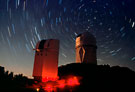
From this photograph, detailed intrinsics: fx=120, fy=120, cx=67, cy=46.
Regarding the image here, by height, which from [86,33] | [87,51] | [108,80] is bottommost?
[108,80]

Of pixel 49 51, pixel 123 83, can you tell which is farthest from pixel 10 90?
pixel 123 83

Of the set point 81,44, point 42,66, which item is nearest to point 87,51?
point 81,44

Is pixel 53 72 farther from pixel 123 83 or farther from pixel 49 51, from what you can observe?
pixel 123 83

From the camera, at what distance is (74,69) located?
131 feet

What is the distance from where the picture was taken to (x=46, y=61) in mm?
24156

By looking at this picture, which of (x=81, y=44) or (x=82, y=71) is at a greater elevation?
(x=81, y=44)

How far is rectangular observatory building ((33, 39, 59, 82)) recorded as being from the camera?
2369 centimetres

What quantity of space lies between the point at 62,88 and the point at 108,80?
13.3 meters

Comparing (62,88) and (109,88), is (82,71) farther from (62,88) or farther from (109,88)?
(62,88)

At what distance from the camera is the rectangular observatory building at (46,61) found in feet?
77.7

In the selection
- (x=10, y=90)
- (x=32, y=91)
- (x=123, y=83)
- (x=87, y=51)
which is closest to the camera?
(x=10, y=90)

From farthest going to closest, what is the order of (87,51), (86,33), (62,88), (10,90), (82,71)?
(86,33) → (87,51) → (82,71) → (62,88) → (10,90)

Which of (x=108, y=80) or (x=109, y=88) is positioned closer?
(x=109, y=88)

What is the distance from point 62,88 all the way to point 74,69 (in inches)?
735
